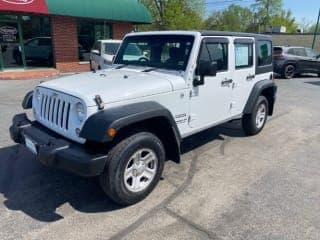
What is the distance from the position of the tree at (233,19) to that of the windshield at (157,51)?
189 feet

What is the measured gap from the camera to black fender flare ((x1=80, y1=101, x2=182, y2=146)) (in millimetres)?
2770

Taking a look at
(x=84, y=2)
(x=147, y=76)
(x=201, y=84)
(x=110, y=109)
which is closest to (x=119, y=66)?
(x=147, y=76)

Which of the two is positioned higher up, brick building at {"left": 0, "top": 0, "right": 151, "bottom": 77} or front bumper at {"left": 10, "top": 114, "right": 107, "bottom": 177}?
brick building at {"left": 0, "top": 0, "right": 151, "bottom": 77}

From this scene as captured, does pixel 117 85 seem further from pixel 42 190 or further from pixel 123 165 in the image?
pixel 42 190

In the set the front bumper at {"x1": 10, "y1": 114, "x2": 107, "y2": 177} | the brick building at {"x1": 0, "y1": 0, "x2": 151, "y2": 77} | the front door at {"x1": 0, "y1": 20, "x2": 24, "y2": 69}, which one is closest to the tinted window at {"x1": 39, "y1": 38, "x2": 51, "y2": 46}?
the brick building at {"x1": 0, "y1": 0, "x2": 151, "y2": 77}

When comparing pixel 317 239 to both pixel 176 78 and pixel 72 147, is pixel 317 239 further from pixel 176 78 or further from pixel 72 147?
pixel 72 147

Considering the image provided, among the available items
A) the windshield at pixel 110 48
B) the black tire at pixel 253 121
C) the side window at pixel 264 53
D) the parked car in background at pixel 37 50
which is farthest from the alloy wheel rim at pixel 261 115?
the parked car in background at pixel 37 50

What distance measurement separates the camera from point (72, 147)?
3002 mm

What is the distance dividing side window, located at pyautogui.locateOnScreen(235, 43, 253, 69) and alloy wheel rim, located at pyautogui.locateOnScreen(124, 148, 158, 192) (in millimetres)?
2370

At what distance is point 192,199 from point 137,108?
1.29m

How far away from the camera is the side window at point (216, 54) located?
4.04 metres

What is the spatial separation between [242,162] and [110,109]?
250 centimetres

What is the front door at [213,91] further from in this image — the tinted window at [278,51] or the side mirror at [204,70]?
the tinted window at [278,51]

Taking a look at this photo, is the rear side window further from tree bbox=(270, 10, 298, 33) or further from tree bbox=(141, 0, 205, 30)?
tree bbox=(270, 10, 298, 33)
